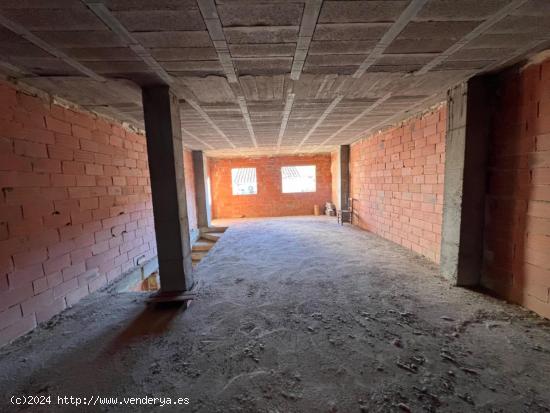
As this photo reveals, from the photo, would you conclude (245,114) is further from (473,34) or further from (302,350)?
(302,350)

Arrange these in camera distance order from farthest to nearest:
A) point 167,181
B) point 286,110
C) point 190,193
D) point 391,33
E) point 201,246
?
1. point 190,193
2. point 201,246
3. point 286,110
4. point 167,181
5. point 391,33

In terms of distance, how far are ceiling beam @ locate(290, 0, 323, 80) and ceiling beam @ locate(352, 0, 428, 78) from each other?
524 mm

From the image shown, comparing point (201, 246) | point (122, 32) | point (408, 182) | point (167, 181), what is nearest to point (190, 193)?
point (201, 246)

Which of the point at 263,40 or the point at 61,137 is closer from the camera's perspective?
the point at 263,40

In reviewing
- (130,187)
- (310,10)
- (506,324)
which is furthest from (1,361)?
(506,324)

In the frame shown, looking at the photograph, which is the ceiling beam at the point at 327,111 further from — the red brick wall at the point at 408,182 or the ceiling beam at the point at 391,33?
the red brick wall at the point at 408,182

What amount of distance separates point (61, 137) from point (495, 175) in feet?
15.3

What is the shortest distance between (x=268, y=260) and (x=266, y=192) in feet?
17.8

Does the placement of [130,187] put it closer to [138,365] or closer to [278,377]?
[138,365]

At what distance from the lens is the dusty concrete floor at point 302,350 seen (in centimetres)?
142

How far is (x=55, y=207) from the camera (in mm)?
2516

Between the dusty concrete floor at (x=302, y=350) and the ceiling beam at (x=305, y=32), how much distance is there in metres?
2.27

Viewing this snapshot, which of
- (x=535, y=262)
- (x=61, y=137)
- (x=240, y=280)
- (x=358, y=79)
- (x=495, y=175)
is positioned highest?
(x=358, y=79)

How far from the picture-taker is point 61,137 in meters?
2.63
